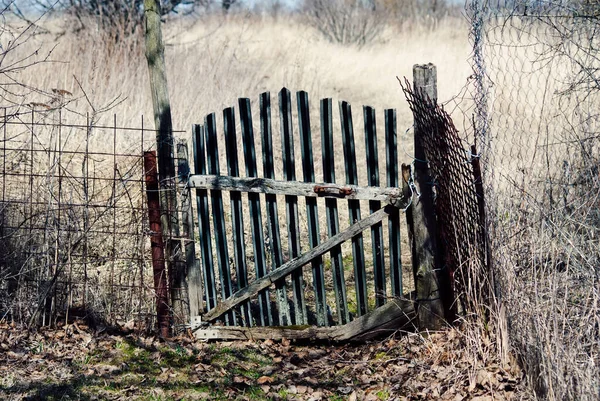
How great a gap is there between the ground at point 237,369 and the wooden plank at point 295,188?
110 centimetres

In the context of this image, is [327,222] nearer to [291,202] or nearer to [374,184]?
[291,202]

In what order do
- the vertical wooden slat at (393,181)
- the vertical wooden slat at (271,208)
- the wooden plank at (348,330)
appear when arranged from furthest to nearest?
the wooden plank at (348,330) → the vertical wooden slat at (271,208) → the vertical wooden slat at (393,181)

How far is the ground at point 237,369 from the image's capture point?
4.70 m

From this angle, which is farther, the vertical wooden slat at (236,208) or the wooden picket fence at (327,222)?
the vertical wooden slat at (236,208)

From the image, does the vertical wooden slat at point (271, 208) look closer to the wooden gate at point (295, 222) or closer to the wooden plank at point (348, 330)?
the wooden gate at point (295, 222)

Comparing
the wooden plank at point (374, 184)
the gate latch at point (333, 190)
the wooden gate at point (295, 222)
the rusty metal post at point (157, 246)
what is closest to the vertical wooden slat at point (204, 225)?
the wooden gate at point (295, 222)

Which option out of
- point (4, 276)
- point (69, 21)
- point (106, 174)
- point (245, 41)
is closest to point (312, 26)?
point (245, 41)

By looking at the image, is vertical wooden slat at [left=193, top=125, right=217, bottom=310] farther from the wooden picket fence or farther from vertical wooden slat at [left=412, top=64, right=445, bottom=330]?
vertical wooden slat at [left=412, top=64, right=445, bottom=330]

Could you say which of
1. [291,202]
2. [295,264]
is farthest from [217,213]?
[295,264]

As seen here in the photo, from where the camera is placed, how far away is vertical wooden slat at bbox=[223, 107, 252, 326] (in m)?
5.45

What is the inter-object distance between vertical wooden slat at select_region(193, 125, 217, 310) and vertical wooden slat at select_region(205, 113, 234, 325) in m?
0.05

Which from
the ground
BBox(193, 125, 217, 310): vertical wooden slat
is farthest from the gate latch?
the ground

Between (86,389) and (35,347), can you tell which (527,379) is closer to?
(86,389)

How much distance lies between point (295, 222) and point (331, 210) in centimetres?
30
